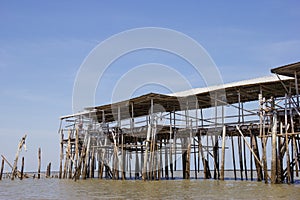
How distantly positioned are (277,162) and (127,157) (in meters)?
19.1

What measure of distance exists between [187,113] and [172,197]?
14269 mm

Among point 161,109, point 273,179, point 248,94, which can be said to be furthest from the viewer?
point 161,109

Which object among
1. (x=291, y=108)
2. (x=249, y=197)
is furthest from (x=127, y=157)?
(x=249, y=197)

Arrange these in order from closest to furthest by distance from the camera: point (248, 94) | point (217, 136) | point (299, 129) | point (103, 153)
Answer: point (299, 129), point (248, 94), point (217, 136), point (103, 153)

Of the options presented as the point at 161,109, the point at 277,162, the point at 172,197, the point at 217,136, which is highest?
A: the point at 161,109

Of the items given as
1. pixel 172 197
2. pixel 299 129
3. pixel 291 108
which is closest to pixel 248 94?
pixel 299 129

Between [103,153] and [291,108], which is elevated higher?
[291,108]

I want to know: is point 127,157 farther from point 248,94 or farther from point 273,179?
point 273,179

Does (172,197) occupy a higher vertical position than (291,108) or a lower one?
lower

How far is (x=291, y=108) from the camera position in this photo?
2167 centimetres

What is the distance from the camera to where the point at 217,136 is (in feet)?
97.9

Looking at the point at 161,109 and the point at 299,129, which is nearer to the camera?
the point at 299,129

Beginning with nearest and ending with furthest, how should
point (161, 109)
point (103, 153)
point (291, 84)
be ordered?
point (291, 84) < point (161, 109) < point (103, 153)

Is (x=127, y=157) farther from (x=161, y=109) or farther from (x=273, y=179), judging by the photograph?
(x=273, y=179)
